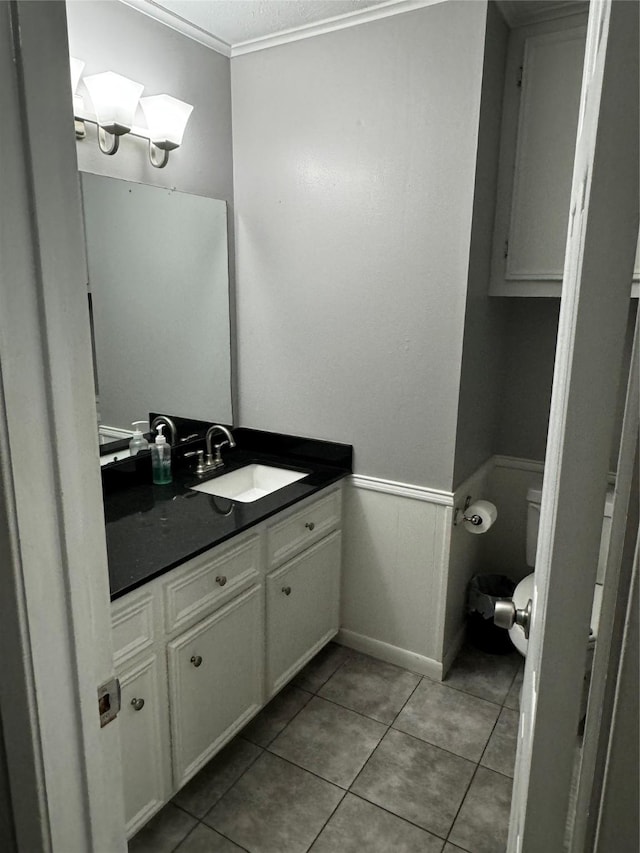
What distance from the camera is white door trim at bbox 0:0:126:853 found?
0.62m

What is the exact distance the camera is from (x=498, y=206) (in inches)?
85.6

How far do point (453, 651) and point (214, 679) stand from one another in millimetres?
1127

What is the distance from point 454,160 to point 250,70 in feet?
3.13

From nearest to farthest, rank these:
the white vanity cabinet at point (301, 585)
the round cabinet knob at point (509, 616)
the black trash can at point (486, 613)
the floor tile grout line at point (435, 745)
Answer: the round cabinet knob at point (509, 616) → the floor tile grout line at point (435, 745) → the white vanity cabinet at point (301, 585) → the black trash can at point (486, 613)

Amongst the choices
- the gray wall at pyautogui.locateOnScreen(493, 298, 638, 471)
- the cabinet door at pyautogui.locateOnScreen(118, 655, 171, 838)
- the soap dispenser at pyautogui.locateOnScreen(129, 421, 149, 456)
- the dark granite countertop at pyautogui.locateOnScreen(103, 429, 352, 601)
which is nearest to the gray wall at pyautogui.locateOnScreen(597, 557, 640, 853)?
the dark granite countertop at pyautogui.locateOnScreen(103, 429, 352, 601)

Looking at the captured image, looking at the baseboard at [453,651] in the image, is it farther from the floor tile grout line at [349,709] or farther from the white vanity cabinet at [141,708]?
the white vanity cabinet at [141,708]

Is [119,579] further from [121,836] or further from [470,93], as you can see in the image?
[470,93]

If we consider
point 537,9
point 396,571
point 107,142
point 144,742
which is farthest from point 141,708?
point 537,9

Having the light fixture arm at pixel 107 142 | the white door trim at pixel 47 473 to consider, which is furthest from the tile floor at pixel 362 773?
the light fixture arm at pixel 107 142

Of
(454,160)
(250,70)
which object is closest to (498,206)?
(454,160)

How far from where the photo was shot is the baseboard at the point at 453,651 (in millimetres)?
2359

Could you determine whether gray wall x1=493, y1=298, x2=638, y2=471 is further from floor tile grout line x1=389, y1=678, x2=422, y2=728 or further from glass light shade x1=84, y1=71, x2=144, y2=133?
glass light shade x1=84, y1=71, x2=144, y2=133

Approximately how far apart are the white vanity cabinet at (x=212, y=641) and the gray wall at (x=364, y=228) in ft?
1.38

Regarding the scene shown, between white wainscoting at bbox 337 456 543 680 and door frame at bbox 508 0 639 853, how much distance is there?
170 cm
